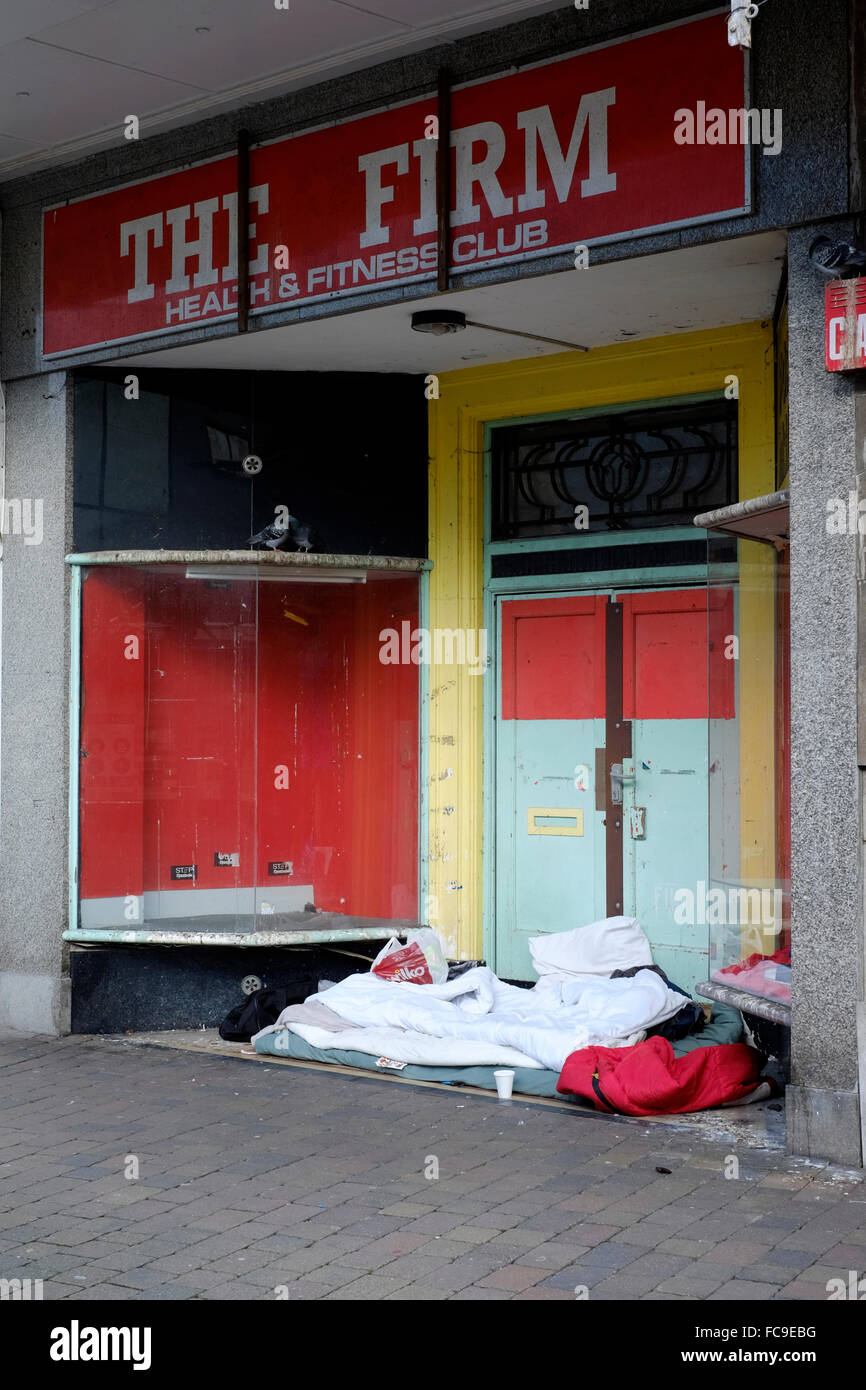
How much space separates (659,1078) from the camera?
20.9 feet

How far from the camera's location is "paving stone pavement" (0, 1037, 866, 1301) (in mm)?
4422

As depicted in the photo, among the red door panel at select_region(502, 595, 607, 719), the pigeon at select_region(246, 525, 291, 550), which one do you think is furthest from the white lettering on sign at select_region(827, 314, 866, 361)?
the pigeon at select_region(246, 525, 291, 550)

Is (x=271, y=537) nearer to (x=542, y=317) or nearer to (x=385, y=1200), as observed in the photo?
(x=542, y=317)

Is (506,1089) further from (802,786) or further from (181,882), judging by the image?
(181,882)

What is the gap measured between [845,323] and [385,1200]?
3.77 metres

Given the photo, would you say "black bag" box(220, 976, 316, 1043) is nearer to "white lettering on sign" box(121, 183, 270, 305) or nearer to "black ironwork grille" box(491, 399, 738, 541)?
"black ironwork grille" box(491, 399, 738, 541)

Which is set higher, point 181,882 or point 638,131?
point 638,131

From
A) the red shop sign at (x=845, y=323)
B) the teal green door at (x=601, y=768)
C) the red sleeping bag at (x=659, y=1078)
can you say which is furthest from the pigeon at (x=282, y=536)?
the red shop sign at (x=845, y=323)

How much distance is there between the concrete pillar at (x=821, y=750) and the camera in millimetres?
5672

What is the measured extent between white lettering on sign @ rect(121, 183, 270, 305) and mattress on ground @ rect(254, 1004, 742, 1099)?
3.98 metres

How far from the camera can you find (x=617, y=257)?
20.8 ft

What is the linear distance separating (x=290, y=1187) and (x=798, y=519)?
3311 millimetres

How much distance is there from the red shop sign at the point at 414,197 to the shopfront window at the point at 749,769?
1683 mm
